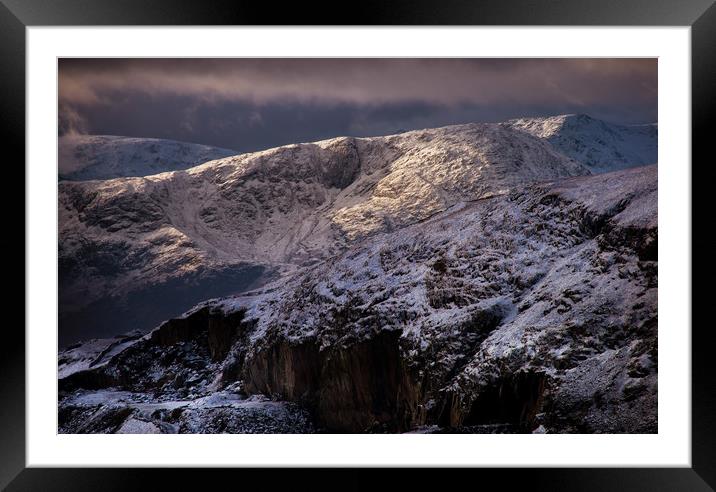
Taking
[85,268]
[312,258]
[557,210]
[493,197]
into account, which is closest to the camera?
[557,210]

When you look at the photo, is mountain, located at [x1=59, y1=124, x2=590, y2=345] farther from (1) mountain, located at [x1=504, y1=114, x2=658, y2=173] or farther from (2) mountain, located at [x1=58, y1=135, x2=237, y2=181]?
(1) mountain, located at [x1=504, y1=114, x2=658, y2=173]

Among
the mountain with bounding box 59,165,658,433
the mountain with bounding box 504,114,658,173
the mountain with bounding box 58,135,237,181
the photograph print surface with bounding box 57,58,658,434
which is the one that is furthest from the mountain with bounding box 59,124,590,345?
the mountain with bounding box 59,165,658,433

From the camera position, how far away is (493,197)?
3450cm

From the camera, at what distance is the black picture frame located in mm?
16469

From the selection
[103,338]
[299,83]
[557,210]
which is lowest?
[103,338]

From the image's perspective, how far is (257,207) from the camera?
262 feet

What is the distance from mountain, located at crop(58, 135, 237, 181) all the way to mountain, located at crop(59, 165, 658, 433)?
17753 mm

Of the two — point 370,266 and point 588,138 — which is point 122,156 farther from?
point 588,138
